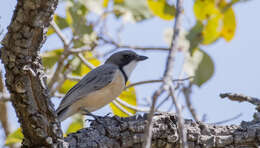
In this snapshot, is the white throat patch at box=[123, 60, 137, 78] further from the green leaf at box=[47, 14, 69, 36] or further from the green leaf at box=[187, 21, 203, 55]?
the green leaf at box=[187, 21, 203, 55]

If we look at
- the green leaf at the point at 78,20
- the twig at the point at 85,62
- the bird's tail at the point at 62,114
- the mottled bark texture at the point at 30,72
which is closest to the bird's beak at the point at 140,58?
the twig at the point at 85,62

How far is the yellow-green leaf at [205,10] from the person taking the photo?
19.6 feet

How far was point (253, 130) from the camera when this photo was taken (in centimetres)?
466

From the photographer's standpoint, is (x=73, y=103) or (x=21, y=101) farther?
(x=73, y=103)

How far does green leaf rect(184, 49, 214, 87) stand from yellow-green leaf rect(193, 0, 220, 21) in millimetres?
502

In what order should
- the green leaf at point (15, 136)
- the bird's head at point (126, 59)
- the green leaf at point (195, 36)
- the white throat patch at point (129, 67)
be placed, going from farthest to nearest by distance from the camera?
the bird's head at point (126, 59) < the white throat patch at point (129, 67) < the green leaf at point (15, 136) < the green leaf at point (195, 36)

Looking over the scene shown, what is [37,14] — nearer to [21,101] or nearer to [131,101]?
[21,101]

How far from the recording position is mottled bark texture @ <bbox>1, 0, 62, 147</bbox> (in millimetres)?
3139

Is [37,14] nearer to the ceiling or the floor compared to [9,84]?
nearer to the ceiling

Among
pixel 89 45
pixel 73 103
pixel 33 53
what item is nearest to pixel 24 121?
pixel 33 53

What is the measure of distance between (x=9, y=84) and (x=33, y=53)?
31cm

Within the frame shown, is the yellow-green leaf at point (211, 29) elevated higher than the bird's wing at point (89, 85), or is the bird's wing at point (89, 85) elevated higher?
the yellow-green leaf at point (211, 29)

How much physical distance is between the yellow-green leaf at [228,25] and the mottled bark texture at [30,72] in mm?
3453

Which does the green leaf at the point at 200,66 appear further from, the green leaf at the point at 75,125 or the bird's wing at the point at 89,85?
the green leaf at the point at 75,125
